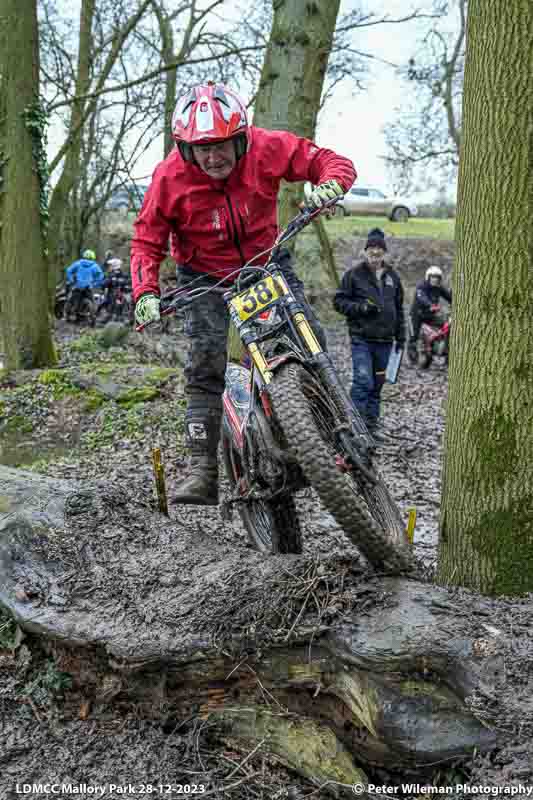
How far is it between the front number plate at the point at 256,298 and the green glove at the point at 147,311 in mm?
473

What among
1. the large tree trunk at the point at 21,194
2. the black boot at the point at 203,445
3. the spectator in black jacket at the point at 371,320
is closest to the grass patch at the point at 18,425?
the large tree trunk at the point at 21,194

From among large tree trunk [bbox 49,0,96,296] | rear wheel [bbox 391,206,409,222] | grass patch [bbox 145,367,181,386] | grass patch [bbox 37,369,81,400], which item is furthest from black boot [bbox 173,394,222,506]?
rear wheel [bbox 391,206,409,222]

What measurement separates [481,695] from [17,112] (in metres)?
9.37

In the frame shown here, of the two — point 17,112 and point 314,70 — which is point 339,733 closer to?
point 314,70

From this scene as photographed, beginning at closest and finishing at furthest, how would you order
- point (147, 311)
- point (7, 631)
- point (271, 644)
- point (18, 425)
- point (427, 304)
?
point (271, 644)
point (7, 631)
point (147, 311)
point (18, 425)
point (427, 304)

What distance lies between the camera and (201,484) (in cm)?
431

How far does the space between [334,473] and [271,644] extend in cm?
67

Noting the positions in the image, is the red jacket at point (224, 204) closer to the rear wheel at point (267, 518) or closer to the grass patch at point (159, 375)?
the rear wheel at point (267, 518)

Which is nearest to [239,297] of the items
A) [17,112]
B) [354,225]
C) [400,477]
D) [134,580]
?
[134,580]

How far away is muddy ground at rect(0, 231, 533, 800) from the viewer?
243cm

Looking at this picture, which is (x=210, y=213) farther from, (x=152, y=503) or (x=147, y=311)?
(x=152, y=503)

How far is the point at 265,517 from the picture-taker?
3.73 metres

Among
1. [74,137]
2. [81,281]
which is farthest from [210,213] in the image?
[81,281]

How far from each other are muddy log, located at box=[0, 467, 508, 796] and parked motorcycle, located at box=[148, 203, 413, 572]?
0.24 metres
